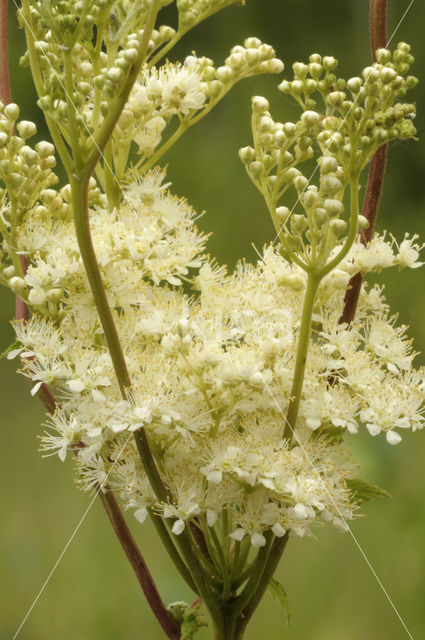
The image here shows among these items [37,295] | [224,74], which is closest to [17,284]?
[37,295]

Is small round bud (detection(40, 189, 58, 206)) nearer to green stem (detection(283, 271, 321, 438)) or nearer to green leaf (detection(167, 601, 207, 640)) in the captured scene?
green stem (detection(283, 271, 321, 438))

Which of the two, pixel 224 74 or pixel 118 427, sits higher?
pixel 224 74

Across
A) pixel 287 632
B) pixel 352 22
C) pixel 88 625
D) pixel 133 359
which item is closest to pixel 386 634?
pixel 287 632

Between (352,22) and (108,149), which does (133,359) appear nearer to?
(108,149)

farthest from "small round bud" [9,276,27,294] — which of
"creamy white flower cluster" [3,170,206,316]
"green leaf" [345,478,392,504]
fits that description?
"green leaf" [345,478,392,504]

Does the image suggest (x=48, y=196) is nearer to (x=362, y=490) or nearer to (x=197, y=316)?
(x=197, y=316)

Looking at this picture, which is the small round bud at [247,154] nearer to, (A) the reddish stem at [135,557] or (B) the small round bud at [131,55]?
(B) the small round bud at [131,55]
